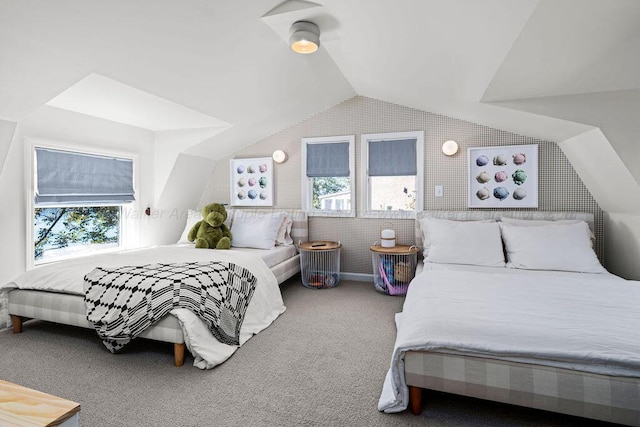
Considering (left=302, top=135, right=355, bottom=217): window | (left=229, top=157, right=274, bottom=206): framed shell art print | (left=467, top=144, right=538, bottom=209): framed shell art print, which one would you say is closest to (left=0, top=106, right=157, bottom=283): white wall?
(left=229, top=157, right=274, bottom=206): framed shell art print

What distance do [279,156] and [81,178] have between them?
225 centimetres

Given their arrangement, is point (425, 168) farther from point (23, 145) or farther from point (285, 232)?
point (23, 145)

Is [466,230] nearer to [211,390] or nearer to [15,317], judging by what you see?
[211,390]

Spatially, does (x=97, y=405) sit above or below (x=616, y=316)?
below

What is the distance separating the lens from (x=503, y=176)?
11.7 feet

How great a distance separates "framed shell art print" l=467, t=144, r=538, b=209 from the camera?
346 cm

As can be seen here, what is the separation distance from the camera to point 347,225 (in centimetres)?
422

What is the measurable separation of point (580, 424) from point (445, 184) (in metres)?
2.62

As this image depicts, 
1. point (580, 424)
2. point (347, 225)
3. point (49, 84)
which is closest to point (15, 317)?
point (49, 84)

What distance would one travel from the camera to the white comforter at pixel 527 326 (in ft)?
4.67

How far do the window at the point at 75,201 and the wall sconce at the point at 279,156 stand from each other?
70.9 inches

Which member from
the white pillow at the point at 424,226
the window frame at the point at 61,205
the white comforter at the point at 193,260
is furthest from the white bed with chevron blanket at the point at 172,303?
the white pillow at the point at 424,226

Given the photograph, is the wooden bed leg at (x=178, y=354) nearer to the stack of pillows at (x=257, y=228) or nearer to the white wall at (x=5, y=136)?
the stack of pillows at (x=257, y=228)

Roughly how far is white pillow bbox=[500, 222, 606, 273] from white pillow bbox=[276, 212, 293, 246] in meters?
2.50
